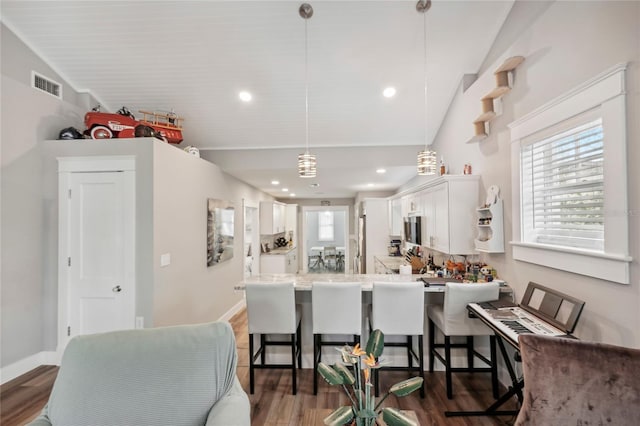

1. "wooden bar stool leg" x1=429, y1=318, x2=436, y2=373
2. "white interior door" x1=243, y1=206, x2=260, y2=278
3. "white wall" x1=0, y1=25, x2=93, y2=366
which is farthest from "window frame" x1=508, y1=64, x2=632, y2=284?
"white interior door" x1=243, y1=206, x2=260, y2=278

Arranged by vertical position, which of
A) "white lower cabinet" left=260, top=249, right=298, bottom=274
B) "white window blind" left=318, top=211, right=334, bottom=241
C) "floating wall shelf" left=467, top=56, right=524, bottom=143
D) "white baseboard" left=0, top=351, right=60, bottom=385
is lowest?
"white baseboard" left=0, top=351, right=60, bottom=385

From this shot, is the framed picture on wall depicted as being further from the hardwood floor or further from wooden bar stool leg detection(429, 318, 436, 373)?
wooden bar stool leg detection(429, 318, 436, 373)

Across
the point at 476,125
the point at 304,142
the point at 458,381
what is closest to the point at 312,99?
the point at 304,142

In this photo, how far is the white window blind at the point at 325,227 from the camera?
1031cm

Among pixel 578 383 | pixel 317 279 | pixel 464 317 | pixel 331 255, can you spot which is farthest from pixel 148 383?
pixel 331 255

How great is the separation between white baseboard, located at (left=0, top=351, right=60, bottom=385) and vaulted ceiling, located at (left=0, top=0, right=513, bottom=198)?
9.25 ft

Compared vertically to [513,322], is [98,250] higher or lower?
higher

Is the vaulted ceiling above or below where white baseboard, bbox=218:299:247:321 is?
above

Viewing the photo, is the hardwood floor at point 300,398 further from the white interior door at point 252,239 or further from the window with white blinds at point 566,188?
the white interior door at point 252,239

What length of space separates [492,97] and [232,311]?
444 cm

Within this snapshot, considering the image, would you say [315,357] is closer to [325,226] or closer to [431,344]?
[431,344]

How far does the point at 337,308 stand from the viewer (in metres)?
2.32

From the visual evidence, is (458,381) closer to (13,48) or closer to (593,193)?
(593,193)

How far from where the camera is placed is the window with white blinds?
161 centimetres
